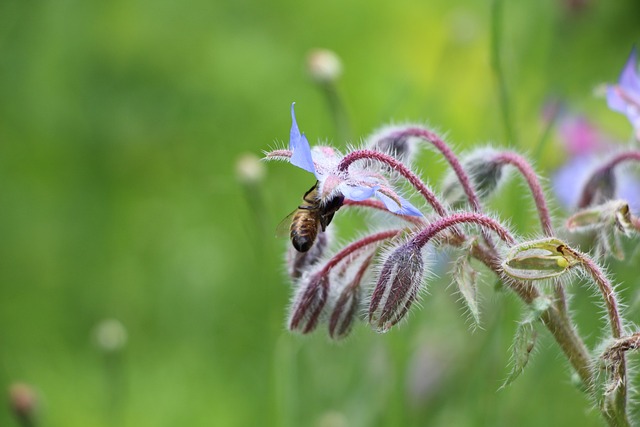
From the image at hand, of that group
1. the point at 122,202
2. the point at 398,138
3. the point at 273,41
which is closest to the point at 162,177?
the point at 122,202

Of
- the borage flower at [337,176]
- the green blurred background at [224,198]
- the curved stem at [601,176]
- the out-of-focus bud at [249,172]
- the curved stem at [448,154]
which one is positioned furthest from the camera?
the green blurred background at [224,198]

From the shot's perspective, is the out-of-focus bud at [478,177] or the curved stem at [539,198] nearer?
the curved stem at [539,198]

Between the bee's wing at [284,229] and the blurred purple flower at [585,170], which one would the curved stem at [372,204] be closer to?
the bee's wing at [284,229]

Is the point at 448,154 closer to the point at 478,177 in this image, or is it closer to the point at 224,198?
the point at 478,177

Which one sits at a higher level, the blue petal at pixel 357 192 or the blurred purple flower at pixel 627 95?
the blurred purple flower at pixel 627 95

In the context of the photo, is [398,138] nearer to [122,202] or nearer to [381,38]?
[122,202]

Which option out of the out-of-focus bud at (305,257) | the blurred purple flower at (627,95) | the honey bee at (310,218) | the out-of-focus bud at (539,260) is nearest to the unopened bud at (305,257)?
the out-of-focus bud at (305,257)

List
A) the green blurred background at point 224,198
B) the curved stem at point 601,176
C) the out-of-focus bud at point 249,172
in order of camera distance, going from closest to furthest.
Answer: the curved stem at point 601,176, the out-of-focus bud at point 249,172, the green blurred background at point 224,198
